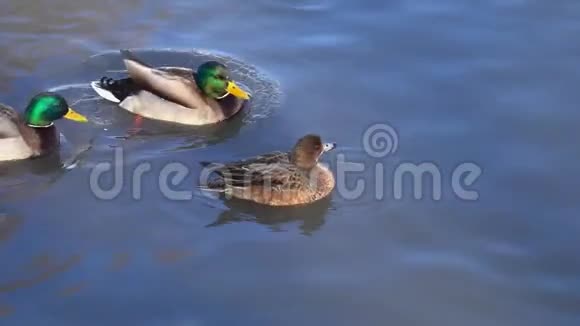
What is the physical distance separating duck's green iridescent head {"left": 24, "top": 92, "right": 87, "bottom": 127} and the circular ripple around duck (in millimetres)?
345

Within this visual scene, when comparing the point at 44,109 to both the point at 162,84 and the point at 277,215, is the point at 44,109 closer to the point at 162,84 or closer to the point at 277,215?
the point at 162,84

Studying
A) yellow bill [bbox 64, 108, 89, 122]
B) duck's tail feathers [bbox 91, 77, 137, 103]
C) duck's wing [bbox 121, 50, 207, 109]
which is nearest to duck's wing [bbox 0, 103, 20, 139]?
yellow bill [bbox 64, 108, 89, 122]

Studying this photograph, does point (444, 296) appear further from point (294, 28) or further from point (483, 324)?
point (294, 28)

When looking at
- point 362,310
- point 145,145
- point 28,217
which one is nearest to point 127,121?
point 145,145

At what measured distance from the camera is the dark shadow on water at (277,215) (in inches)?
249

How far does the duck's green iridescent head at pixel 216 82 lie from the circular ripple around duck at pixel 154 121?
7.6 inches

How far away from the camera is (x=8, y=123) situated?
712cm

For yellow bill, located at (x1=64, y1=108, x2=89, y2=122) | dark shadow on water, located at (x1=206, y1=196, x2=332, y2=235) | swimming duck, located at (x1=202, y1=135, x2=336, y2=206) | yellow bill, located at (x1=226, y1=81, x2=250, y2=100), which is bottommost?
dark shadow on water, located at (x1=206, y1=196, x2=332, y2=235)

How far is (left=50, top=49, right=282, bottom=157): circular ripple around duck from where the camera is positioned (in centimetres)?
748

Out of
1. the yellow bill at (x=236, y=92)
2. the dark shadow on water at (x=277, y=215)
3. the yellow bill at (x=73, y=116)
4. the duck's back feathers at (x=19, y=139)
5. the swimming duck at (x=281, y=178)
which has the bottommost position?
the dark shadow on water at (x=277, y=215)

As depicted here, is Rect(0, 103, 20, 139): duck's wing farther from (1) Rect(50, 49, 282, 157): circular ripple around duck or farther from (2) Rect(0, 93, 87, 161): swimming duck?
(1) Rect(50, 49, 282, 157): circular ripple around duck

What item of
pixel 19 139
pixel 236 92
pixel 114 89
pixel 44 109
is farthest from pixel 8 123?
pixel 236 92

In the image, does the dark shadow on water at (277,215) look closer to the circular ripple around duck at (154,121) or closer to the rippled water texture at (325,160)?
the rippled water texture at (325,160)

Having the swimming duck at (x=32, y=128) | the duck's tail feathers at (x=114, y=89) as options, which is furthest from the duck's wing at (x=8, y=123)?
the duck's tail feathers at (x=114, y=89)
